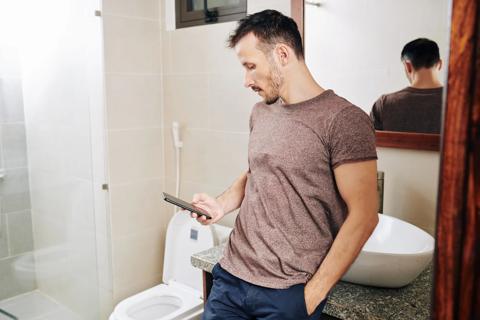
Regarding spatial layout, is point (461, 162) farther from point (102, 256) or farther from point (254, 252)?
point (102, 256)

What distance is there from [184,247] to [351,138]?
4.70 ft

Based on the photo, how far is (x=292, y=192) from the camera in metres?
1.18

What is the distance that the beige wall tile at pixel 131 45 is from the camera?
222 cm

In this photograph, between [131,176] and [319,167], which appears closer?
[319,167]

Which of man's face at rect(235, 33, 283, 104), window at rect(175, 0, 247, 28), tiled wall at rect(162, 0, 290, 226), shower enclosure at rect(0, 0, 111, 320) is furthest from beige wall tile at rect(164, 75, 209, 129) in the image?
man's face at rect(235, 33, 283, 104)

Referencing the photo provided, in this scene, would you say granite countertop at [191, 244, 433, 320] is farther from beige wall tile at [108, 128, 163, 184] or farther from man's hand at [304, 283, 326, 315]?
beige wall tile at [108, 128, 163, 184]

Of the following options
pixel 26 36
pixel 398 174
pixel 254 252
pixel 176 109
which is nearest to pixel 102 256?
pixel 176 109

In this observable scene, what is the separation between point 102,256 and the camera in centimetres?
240

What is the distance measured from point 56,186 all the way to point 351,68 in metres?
1.68

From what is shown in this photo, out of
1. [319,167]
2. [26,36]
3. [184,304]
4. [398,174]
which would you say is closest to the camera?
[319,167]

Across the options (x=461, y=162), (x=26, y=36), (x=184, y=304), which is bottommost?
(x=184, y=304)

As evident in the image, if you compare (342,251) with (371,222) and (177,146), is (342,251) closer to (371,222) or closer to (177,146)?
(371,222)

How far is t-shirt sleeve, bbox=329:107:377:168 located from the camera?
1.09 meters

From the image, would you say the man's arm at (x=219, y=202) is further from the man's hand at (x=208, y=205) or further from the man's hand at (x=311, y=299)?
the man's hand at (x=311, y=299)
